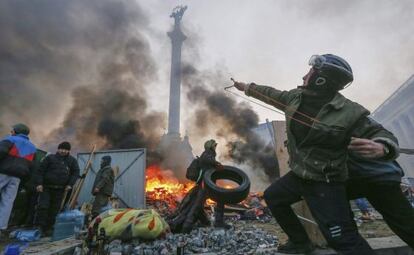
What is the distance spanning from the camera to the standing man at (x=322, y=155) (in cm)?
194

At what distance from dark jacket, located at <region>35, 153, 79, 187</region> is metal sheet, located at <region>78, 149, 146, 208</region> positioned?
4.64 metres

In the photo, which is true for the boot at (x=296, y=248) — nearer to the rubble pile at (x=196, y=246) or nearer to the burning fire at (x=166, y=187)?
the rubble pile at (x=196, y=246)

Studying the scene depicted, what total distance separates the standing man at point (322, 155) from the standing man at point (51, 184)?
5.22 metres

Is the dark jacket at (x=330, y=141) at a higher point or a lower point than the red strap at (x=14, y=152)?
lower

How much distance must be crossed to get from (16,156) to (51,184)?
43.8 inches

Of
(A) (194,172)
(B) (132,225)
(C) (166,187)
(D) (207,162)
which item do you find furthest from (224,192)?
(C) (166,187)

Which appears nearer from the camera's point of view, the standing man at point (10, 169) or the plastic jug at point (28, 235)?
the standing man at point (10, 169)

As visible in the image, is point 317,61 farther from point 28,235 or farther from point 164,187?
point 164,187

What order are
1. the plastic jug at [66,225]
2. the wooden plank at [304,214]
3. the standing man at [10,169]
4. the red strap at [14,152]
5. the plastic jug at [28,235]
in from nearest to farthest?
the wooden plank at [304,214] → the standing man at [10,169] → the red strap at [14,152] → the plastic jug at [28,235] → the plastic jug at [66,225]

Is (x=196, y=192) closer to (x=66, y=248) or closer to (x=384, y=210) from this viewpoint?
(x=66, y=248)

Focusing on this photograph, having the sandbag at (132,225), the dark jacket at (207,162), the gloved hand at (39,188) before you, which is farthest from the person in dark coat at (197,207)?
the gloved hand at (39,188)

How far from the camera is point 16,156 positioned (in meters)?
5.06

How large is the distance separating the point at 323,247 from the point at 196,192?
13.8 ft

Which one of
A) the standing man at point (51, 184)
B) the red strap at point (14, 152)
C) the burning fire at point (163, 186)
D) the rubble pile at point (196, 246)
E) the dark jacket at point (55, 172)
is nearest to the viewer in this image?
the rubble pile at point (196, 246)
